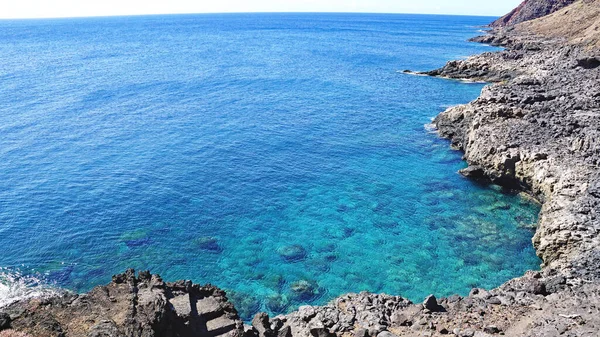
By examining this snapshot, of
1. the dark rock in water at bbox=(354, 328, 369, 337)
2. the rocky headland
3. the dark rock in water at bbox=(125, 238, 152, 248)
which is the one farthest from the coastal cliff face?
the dark rock in water at bbox=(354, 328, 369, 337)

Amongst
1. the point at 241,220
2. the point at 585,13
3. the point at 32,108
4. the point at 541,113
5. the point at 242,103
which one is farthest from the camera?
the point at 585,13

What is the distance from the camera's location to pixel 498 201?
1703 inches

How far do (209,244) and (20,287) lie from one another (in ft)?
45.9

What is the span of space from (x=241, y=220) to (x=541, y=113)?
117 ft

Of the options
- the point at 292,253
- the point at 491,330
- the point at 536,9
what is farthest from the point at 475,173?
the point at 536,9

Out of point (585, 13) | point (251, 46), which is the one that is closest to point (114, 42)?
point (251, 46)

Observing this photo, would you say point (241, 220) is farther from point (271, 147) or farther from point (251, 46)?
point (251, 46)

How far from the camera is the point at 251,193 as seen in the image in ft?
152

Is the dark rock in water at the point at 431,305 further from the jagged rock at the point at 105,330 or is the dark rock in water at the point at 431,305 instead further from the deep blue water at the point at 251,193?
the jagged rock at the point at 105,330

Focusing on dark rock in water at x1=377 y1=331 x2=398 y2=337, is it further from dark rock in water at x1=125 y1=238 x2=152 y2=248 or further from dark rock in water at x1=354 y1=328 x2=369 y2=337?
dark rock in water at x1=125 y1=238 x2=152 y2=248

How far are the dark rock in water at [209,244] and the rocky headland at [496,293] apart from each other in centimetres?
1048

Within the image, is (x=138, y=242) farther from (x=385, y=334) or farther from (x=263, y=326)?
(x=385, y=334)

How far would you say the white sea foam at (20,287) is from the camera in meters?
31.1

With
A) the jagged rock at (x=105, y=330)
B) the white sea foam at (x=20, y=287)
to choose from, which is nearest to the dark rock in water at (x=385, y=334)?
the jagged rock at (x=105, y=330)
